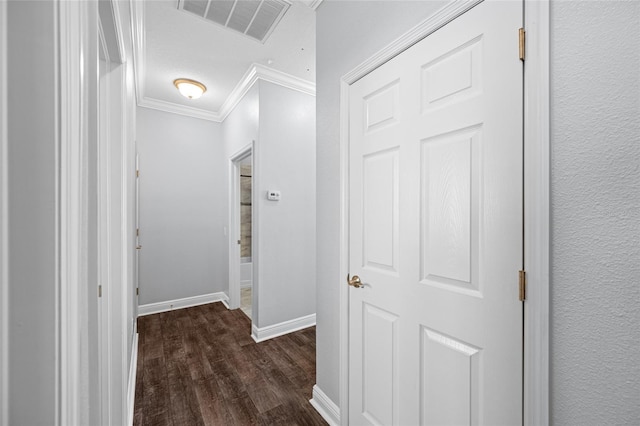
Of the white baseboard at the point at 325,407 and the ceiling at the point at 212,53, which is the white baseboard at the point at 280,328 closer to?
the white baseboard at the point at 325,407

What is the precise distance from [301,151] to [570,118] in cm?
258

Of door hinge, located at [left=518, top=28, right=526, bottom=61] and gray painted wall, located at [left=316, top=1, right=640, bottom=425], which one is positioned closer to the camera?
gray painted wall, located at [left=316, top=1, right=640, bottom=425]

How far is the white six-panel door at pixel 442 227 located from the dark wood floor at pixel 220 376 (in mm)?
698

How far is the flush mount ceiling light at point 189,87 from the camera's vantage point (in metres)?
2.99

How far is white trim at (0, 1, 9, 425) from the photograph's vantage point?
381mm

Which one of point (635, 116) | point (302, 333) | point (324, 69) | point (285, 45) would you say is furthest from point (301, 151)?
point (635, 116)

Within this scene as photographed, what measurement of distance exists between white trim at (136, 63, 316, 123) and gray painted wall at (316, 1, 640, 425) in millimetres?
2539

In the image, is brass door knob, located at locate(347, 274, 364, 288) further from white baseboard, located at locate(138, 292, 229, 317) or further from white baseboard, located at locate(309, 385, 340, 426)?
white baseboard, located at locate(138, 292, 229, 317)

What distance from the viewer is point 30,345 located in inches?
15.9

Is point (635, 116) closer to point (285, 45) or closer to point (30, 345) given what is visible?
point (30, 345)

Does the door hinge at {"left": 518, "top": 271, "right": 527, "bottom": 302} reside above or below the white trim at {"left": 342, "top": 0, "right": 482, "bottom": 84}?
below

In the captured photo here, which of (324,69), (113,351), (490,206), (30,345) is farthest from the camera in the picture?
(324,69)

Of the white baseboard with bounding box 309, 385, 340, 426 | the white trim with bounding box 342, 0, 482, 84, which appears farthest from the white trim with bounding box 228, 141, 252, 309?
the white trim with bounding box 342, 0, 482, 84

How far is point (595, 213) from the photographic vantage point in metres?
0.72
